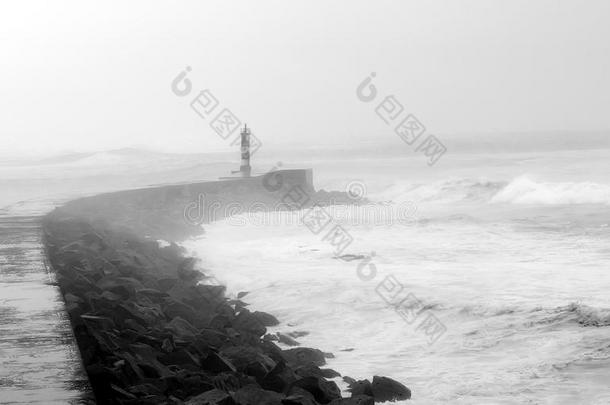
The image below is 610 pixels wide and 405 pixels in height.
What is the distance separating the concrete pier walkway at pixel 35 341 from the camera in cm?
272

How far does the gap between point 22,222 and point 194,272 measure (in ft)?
6.41

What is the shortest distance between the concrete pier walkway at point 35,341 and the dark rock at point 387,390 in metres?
1.70

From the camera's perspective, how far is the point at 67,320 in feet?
12.4

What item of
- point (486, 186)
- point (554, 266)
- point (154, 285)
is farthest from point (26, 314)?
point (486, 186)

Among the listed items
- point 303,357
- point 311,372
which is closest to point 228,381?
point 311,372

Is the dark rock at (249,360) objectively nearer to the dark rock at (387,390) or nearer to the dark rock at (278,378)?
the dark rock at (278,378)

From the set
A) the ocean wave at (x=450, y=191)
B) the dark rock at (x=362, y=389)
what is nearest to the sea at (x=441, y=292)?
the dark rock at (x=362, y=389)

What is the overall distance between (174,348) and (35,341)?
3.56 ft

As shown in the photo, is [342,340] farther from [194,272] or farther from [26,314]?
[26,314]

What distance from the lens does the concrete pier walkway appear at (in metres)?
2.72

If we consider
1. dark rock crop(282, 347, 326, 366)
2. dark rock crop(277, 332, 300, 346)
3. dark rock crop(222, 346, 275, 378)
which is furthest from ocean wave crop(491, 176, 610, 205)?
dark rock crop(222, 346, 275, 378)

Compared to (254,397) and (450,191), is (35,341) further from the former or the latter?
(450,191)

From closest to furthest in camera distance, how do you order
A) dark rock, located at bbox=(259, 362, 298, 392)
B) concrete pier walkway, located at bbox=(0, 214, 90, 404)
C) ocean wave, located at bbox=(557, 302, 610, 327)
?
1. concrete pier walkway, located at bbox=(0, 214, 90, 404)
2. dark rock, located at bbox=(259, 362, 298, 392)
3. ocean wave, located at bbox=(557, 302, 610, 327)

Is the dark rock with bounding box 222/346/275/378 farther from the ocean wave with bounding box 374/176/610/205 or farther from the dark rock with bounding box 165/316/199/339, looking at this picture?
the ocean wave with bounding box 374/176/610/205
